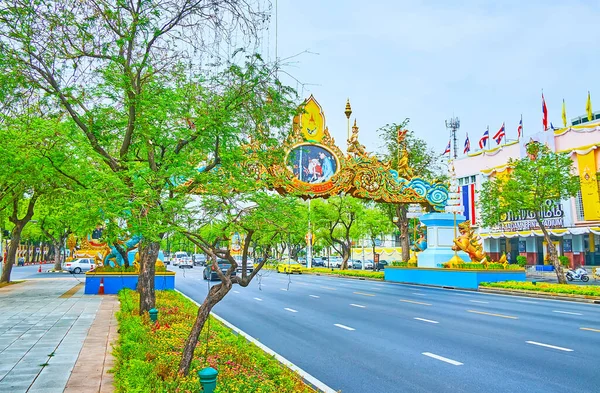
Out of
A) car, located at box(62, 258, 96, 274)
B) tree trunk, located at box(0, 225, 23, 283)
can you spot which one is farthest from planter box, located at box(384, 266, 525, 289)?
car, located at box(62, 258, 96, 274)

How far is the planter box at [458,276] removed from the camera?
91.8ft

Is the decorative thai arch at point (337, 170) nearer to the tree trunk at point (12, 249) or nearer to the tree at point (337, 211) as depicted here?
the tree trunk at point (12, 249)

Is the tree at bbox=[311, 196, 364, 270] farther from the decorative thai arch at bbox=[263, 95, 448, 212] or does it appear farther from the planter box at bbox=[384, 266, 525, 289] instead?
the decorative thai arch at bbox=[263, 95, 448, 212]

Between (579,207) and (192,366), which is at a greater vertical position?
(579,207)

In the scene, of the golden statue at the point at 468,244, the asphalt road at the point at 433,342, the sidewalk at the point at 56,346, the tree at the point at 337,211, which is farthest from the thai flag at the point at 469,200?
the sidewalk at the point at 56,346

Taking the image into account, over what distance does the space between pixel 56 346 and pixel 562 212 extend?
47.6 meters

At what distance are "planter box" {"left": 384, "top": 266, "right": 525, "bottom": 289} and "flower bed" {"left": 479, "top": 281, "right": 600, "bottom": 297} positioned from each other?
762 mm

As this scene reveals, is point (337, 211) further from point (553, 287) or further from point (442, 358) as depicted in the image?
point (442, 358)

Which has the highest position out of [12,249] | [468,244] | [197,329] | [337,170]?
[337,170]

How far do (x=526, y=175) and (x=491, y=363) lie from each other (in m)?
21.0

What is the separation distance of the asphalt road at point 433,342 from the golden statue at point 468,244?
10484 mm

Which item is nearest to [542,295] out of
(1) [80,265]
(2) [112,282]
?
(2) [112,282]

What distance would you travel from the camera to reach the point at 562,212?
154 feet

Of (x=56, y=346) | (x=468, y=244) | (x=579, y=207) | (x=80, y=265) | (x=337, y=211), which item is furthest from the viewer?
(x=337, y=211)
